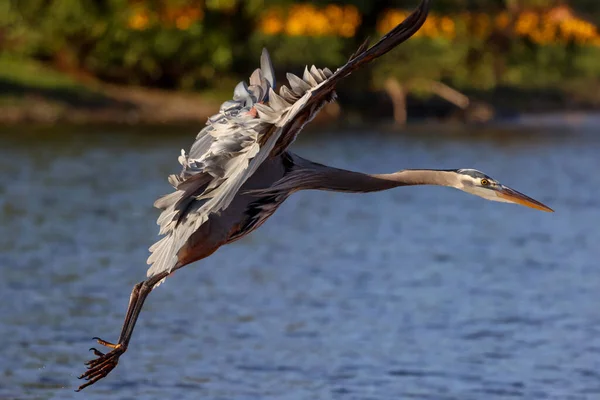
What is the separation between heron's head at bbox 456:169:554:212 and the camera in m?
8.55

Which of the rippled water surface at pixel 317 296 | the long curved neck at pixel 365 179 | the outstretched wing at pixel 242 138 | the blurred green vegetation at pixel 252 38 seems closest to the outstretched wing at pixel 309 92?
the outstretched wing at pixel 242 138

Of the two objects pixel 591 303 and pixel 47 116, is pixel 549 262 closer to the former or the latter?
pixel 591 303

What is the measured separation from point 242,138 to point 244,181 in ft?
1.02

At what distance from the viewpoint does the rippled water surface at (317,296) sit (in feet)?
38.0

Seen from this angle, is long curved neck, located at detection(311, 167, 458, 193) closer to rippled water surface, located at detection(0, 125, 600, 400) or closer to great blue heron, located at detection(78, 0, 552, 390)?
great blue heron, located at detection(78, 0, 552, 390)

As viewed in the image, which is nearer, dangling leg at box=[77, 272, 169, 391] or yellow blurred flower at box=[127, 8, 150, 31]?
dangling leg at box=[77, 272, 169, 391]

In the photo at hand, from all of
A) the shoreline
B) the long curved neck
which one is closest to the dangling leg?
the long curved neck

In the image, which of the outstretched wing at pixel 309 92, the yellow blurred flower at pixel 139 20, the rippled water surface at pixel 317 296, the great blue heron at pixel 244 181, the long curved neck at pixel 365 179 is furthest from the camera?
the yellow blurred flower at pixel 139 20

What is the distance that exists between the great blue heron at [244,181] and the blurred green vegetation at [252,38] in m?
28.1

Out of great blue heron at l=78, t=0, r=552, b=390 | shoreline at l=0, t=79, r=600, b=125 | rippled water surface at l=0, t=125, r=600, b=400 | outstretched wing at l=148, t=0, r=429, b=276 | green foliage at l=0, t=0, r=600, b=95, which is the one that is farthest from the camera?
green foliage at l=0, t=0, r=600, b=95

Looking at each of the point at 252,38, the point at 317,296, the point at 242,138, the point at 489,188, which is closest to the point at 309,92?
the point at 242,138

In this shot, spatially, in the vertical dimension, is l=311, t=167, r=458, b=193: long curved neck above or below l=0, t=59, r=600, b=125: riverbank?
below

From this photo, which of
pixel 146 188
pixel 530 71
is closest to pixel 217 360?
pixel 146 188

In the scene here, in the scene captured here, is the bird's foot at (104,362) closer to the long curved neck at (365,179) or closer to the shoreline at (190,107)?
the long curved neck at (365,179)
